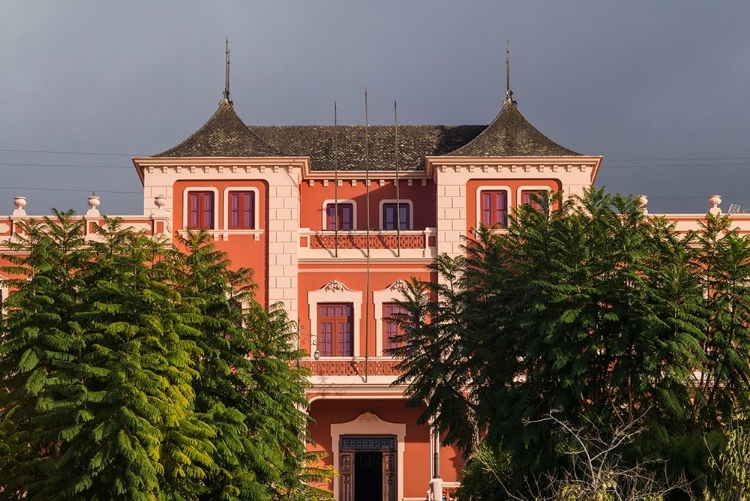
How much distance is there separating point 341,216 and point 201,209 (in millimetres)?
5915

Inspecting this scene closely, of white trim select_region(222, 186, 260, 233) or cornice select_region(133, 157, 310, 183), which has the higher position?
cornice select_region(133, 157, 310, 183)

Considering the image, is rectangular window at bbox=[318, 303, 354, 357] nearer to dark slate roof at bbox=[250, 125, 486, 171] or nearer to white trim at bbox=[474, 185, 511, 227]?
white trim at bbox=[474, 185, 511, 227]

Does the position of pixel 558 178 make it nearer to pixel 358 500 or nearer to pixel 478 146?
pixel 478 146

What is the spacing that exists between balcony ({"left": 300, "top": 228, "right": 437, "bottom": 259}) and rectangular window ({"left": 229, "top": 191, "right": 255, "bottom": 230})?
1.96m

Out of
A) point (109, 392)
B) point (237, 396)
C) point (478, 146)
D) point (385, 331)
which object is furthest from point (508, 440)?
point (478, 146)

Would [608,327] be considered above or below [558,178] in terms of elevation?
below

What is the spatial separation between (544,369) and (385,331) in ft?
48.4

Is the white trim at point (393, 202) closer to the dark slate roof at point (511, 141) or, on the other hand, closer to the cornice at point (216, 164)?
the dark slate roof at point (511, 141)

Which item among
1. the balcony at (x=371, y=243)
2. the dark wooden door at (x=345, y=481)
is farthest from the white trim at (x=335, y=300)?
the dark wooden door at (x=345, y=481)

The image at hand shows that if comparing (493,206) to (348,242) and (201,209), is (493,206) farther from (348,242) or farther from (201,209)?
(201,209)

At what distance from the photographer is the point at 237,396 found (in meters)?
36.6

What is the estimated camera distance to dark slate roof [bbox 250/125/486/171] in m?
51.9

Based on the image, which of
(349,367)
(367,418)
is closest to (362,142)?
(349,367)

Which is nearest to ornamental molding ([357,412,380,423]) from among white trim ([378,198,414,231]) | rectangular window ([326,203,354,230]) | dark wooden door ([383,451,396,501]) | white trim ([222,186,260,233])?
dark wooden door ([383,451,396,501])
